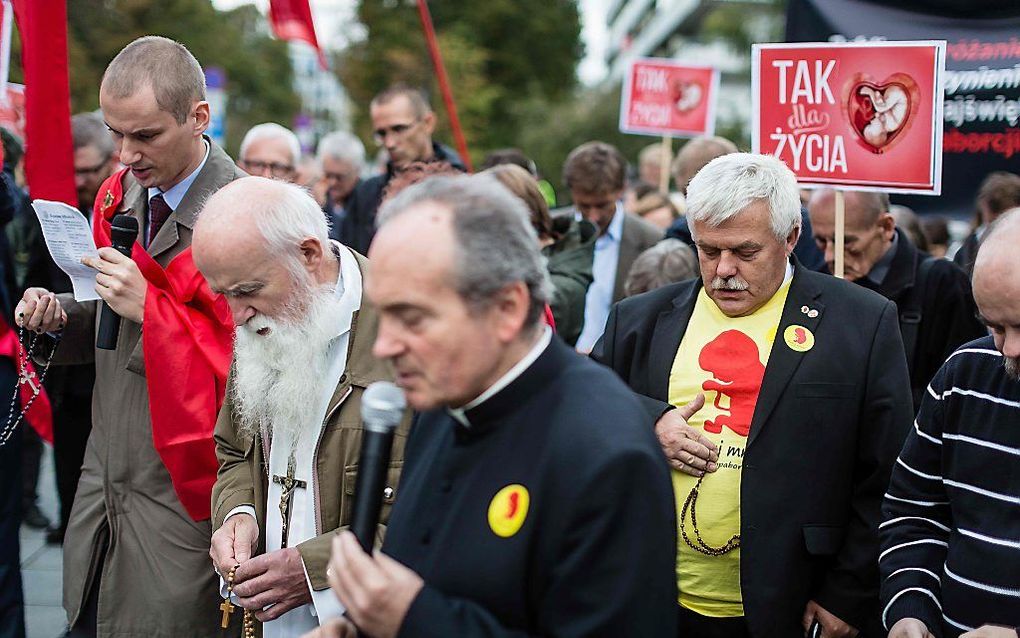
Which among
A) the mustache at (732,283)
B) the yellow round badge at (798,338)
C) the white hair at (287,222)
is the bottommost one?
the yellow round badge at (798,338)

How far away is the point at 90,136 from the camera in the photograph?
19.4 ft

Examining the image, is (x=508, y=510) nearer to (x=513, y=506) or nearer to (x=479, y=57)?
(x=513, y=506)

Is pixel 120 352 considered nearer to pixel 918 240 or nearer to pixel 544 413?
pixel 544 413

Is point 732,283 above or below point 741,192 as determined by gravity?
below

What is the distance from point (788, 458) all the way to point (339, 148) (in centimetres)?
685

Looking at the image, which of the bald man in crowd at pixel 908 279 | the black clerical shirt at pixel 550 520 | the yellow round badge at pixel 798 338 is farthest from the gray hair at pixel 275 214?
the bald man in crowd at pixel 908 279

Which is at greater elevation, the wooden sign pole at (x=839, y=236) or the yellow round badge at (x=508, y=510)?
the wooden sign pole at (x=839, y=236)

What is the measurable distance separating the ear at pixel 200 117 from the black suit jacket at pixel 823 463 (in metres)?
1.78

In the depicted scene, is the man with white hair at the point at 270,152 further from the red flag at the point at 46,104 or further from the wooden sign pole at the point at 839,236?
the wooden sign pole at the point at 839,236

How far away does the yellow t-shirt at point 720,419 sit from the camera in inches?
136

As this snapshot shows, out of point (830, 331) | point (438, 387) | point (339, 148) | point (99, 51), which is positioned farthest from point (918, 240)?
point (99, 51)

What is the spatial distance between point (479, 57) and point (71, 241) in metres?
30.3

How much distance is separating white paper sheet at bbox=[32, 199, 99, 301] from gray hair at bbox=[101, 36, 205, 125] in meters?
0.43

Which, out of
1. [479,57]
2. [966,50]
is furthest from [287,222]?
[479,57]
